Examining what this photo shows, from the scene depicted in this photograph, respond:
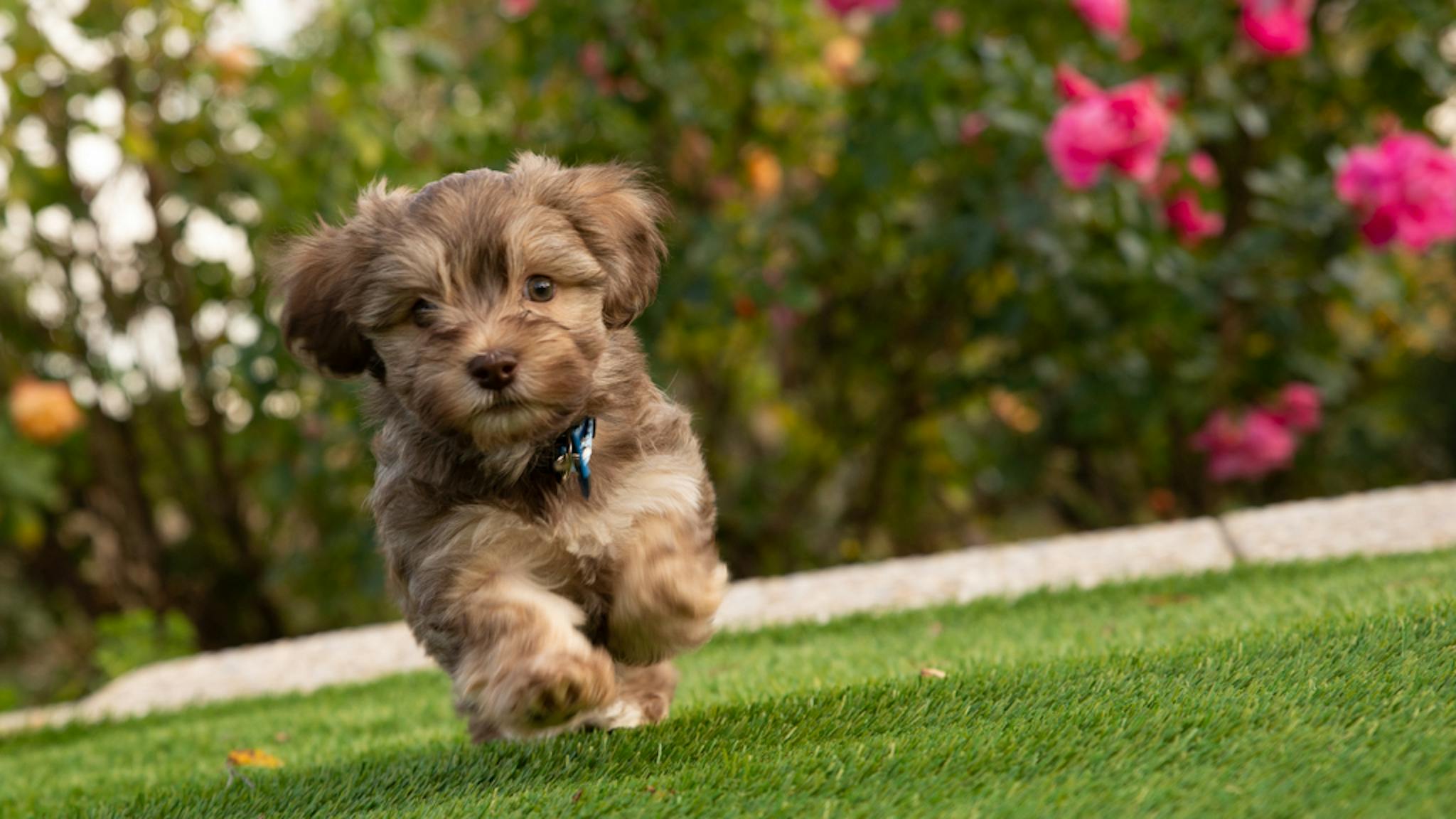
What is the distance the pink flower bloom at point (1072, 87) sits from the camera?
601cm

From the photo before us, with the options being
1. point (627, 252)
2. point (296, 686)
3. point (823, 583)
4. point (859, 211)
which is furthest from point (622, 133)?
point (627, 252)

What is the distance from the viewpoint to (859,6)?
6734 millimetres

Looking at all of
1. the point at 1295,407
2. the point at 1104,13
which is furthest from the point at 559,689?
the point at 1295,407

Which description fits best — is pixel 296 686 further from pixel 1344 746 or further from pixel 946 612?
pixel 1344 746

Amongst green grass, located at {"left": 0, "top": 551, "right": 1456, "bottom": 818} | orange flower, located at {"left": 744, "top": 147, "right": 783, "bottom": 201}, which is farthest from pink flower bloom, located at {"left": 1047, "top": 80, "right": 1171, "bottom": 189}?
green grass, located at {"left": 0, "top": 551, "right": 1456, "bottom": 818}

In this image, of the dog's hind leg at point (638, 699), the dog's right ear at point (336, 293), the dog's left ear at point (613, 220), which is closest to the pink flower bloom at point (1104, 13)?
the dog's left ear at point (613, 220)

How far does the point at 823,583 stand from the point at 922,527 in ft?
7.52

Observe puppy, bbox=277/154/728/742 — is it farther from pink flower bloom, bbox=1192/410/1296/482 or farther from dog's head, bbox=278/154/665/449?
pink flower bloom, bbox=1192/410/1296/482

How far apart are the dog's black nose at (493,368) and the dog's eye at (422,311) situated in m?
0.26

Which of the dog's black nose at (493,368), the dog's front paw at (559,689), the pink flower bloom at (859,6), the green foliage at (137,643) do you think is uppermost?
the pink flower bloom at (859,6)

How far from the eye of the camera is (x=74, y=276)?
25.2 feet

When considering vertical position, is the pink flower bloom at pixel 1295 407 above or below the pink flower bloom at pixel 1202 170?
below

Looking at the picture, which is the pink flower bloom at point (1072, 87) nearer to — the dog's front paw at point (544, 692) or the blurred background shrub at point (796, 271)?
the blurred background shrub at point (796, 271)

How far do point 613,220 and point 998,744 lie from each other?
142 centimetres
